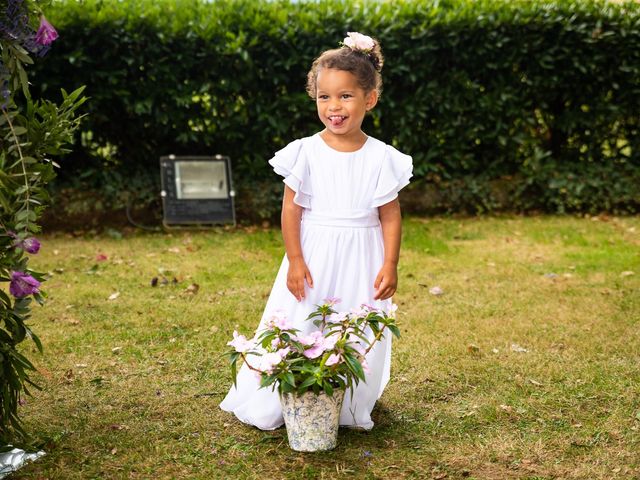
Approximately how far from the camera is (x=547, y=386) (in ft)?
13.8

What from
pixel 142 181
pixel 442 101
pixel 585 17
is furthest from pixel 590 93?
pixel 142 181

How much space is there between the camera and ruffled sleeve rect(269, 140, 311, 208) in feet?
11.6

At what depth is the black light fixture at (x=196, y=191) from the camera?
328 inches

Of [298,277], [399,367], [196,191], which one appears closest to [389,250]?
[298,277]

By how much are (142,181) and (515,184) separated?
4095 millimetres

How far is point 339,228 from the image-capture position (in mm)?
3596

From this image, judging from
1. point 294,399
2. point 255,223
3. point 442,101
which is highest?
point 442,101

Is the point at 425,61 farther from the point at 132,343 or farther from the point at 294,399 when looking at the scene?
the point at 294,399

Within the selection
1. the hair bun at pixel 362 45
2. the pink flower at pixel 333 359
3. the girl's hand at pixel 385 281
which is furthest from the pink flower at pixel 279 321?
the hair bun at pixel 362 45

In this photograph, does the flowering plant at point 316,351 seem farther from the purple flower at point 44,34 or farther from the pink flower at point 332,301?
the purple flower at point 44,34

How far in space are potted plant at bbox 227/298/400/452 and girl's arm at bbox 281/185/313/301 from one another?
14 centimetres

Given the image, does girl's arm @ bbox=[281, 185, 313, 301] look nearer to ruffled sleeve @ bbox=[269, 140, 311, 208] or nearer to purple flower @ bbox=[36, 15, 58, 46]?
ruffled sleeve @ bbox=[269, 140, 311, 208]

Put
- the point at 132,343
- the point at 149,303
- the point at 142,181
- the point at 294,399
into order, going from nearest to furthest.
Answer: the point at 294,399 < the point at 132,343 < the point at 149,303 < the point at 142,181

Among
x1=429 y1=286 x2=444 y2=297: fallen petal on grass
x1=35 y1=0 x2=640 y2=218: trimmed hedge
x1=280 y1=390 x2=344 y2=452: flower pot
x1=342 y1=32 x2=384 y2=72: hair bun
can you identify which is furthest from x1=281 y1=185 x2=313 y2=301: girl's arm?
x1=35 y1=0 x2=640 y2=218: trimmed hedge
